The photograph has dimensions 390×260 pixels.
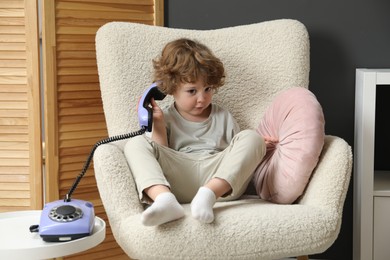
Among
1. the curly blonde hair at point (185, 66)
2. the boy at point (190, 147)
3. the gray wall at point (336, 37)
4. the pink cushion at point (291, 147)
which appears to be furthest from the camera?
the gray wall at point (336, 37)

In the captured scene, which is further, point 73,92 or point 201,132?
point 73,92

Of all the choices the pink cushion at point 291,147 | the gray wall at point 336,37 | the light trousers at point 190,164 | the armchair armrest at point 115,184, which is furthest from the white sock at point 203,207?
the gray wall at point 336,37

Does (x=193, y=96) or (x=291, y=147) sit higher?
(x=193, y=96)

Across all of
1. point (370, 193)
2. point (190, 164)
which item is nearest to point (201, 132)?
point (190, 164)

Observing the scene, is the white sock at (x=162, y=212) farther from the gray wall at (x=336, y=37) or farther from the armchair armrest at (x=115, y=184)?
the gray wall at (x=336, y=37)

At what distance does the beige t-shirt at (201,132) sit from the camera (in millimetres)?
2014

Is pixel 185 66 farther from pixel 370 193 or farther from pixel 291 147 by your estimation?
pixel 370 193

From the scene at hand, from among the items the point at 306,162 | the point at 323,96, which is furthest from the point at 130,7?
the point at 306,162

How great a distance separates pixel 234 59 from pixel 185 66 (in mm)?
332

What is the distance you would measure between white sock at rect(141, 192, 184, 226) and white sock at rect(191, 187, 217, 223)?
0.13ft

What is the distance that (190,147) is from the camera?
6.58 feet

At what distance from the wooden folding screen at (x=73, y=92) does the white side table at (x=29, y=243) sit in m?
0.56

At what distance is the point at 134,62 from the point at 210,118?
33cm

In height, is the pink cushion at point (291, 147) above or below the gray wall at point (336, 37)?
below
